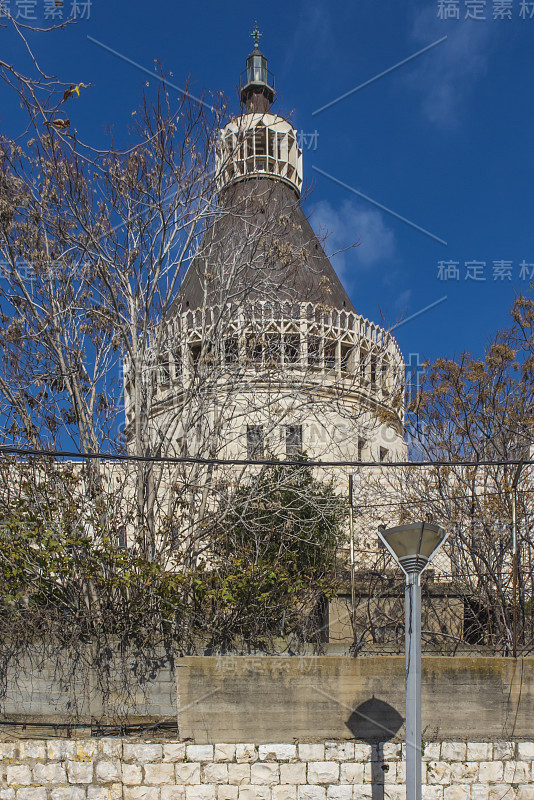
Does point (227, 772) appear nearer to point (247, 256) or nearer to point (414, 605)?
point (414, 605)

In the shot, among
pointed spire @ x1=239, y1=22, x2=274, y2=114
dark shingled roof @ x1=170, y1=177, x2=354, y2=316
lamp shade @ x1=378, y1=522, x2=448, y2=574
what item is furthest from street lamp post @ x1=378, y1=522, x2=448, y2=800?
pointed spire @ x1=239, y1=22, x2=274, y2=114

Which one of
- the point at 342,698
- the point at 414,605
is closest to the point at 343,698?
the point at 342,698

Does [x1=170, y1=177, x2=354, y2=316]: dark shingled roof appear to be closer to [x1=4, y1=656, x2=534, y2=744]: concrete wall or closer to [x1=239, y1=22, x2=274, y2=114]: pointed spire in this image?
[x1=4, y1=656, x2=534, y2=744]: concrete wall

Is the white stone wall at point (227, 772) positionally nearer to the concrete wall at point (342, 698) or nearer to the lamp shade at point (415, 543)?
the concrete wall at point (342, 698)

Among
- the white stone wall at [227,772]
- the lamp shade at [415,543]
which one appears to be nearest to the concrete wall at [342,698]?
the white stone wall at [227,772]

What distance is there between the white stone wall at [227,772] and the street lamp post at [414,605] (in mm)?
1384

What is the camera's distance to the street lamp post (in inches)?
237

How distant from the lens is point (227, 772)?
736cm

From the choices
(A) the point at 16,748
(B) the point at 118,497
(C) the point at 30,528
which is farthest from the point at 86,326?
(A) the point at 16,748

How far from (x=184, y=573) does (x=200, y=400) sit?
3110 millimetres

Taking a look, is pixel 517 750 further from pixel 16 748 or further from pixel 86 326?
pixel 86 326

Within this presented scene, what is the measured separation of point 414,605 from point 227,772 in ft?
9.82

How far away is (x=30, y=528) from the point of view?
30.3 ft

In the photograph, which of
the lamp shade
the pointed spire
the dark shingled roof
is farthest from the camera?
Result: the pointed spire
